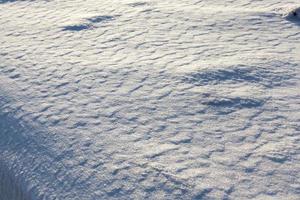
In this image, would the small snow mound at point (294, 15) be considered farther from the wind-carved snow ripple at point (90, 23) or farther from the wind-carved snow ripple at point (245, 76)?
the wind-carved snow ripple at point (90, 23)

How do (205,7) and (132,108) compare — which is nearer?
(132,108)

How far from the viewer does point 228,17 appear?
2.84m

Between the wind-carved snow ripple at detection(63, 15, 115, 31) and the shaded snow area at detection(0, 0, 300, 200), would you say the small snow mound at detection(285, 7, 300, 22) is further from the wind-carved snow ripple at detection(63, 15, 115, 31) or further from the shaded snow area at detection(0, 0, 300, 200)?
the wind-carved snow ripple at detection(63, 15, 115, 31)

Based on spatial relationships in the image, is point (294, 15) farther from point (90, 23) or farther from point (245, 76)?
point (90, 23)

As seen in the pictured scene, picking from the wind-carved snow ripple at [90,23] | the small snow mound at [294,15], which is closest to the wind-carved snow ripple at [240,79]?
the small snow mound at [294,15]

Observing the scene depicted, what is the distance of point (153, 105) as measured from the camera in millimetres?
1915

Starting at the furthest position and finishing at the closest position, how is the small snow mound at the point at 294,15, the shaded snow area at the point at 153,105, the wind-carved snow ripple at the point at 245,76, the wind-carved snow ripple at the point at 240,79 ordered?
the small snow mound at the point at 294,15, the wind-carved snow ripple at the point at 245,76, the wind-carved snow ripple at the point at 240,79, the shaded snow area at the point at 153,105

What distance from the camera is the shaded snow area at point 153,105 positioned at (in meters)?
1.51

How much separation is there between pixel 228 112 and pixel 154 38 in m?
0.88

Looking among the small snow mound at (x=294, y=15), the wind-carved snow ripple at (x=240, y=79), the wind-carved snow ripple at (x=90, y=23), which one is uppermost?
the wind-carved snow ripple at (x=90, y=23)

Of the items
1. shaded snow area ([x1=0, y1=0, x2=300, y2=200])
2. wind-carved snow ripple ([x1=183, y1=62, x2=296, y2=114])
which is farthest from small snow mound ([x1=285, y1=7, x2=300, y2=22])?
wind-carved snow ripple ([x1=183, y1=62, x2=296, y2=114])

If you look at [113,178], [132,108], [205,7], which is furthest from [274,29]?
[113,178]

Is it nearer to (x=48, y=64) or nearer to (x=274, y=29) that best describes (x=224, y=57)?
(x=274, y=29)

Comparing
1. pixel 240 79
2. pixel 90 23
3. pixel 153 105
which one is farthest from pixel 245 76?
pixel 90 23
